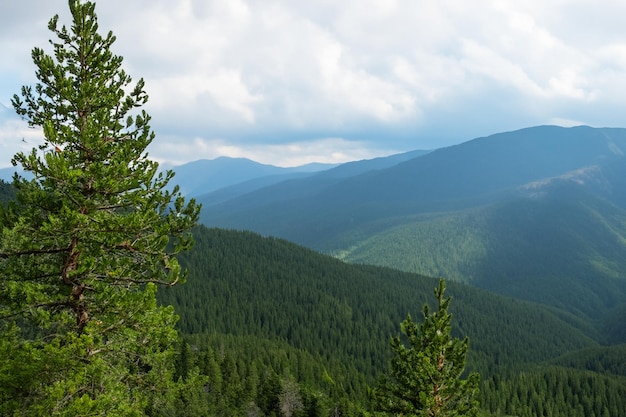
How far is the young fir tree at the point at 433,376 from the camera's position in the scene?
2311 centimetres

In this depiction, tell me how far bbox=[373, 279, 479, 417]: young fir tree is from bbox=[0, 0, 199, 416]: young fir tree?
12.6 metres

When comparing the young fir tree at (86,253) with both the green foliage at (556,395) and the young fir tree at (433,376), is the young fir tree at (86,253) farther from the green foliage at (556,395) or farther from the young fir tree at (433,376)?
the green foliage at (556,395)

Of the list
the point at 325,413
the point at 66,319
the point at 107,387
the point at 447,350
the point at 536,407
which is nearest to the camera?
the point at 66,319

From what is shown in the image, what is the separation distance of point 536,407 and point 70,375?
160453mm

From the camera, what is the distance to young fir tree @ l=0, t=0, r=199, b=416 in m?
14.6

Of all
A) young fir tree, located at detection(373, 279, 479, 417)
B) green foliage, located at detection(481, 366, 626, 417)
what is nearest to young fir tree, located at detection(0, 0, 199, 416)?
Result: young fir tree, located at detection(373, 279, 479, 417)

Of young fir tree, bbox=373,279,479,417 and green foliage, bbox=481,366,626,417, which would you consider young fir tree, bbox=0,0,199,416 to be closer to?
young fir tree, bbox=373,279,479,417

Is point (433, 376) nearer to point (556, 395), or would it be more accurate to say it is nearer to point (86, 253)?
point (86, 253)

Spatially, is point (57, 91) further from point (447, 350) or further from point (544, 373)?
point (544, 373)

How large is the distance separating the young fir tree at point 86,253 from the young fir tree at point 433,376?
12649mm

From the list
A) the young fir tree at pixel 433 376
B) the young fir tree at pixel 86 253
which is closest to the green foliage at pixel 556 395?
the young fir tree at pixel 433 376

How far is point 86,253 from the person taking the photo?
53.1 feet

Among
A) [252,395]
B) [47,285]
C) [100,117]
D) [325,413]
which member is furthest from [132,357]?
[252,395]

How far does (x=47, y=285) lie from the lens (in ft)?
51.3
